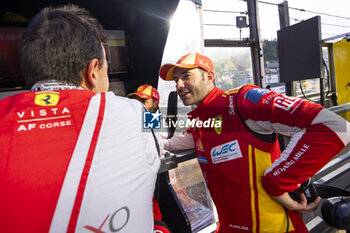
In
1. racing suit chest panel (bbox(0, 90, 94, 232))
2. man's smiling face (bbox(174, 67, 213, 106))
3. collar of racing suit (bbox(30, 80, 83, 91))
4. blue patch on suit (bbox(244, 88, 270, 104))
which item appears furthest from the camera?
man's smiling face (bbox(174, 67, 213, 106))

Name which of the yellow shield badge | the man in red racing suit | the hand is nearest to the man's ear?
the yellow shield badge

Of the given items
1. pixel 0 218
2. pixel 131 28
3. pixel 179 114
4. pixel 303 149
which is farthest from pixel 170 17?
pixel 0 218

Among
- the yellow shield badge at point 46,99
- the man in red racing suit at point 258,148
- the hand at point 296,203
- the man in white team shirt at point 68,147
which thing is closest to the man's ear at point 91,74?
the man in white team shirt at point 68,147

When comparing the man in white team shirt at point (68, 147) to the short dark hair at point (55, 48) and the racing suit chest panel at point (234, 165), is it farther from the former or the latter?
the racing suit chest panel at point (234, 165)

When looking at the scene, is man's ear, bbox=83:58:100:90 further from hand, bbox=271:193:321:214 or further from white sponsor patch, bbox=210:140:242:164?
hand, bbox=271:193:321:214

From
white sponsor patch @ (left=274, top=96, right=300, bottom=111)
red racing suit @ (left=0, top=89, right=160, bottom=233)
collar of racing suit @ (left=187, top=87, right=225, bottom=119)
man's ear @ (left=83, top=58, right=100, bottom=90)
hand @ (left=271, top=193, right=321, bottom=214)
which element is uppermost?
man's ear @ (left=83, top=58, right=100, bottom=90)

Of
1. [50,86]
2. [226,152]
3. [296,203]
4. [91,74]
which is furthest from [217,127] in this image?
[50,86]

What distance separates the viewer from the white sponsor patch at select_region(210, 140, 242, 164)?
1.24 meters

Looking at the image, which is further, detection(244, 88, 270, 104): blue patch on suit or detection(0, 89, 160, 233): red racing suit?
detection(244, 88, 270, 104): blue patch on suit

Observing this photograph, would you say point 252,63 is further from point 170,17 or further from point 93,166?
point 93,166

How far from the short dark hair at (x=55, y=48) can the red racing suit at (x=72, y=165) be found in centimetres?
8

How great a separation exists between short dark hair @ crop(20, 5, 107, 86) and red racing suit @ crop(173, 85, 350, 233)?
2.75 feet

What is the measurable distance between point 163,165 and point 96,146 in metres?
0.65

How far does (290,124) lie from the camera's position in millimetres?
1069
